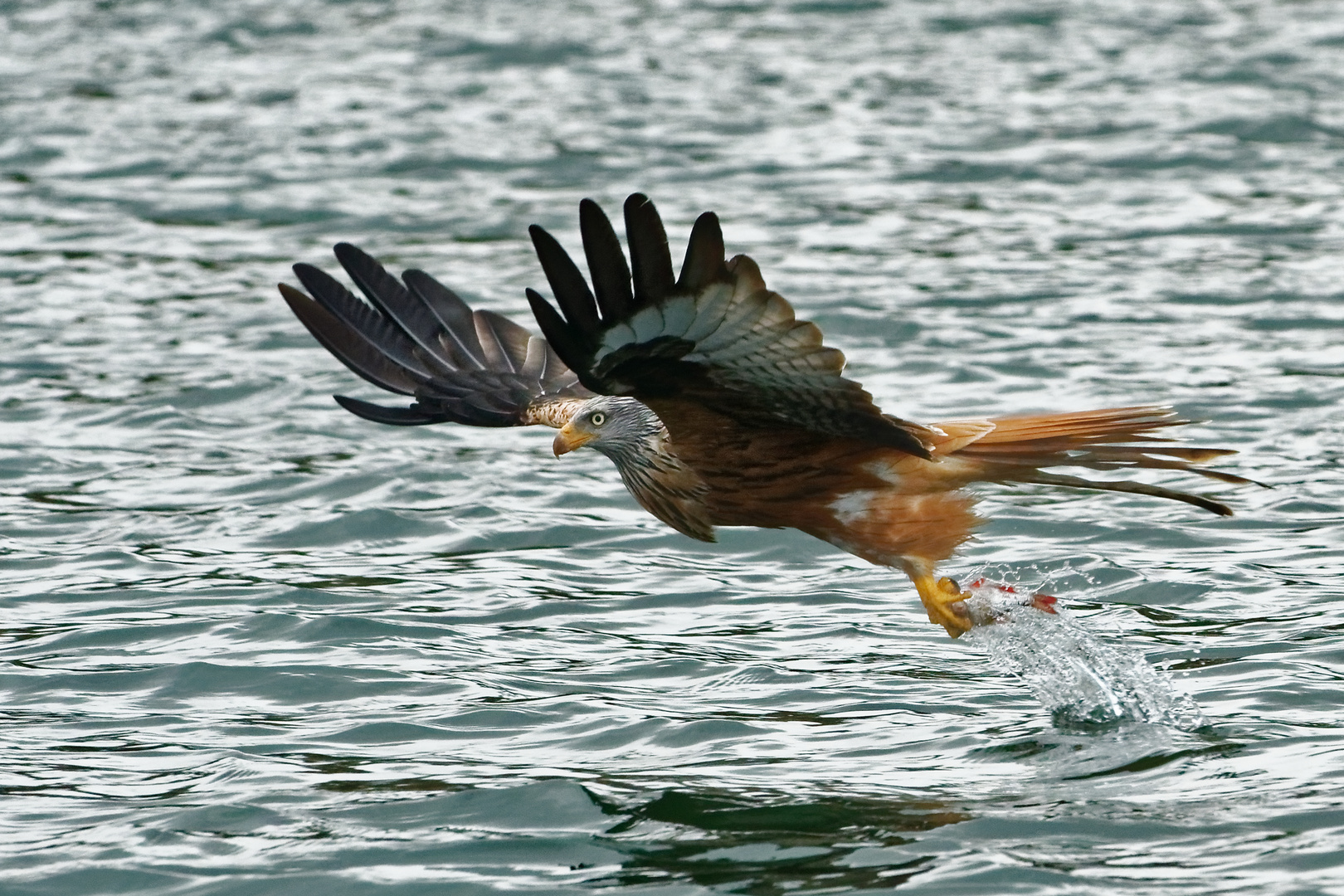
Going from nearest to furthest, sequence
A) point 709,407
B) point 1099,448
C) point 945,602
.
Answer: point 709,407 → point 1099,448 → point 945,602

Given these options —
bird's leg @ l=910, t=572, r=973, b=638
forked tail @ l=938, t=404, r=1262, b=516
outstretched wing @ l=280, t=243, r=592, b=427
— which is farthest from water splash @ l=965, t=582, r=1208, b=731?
outstretched wing @ l=280, t=243, r=592, b=427

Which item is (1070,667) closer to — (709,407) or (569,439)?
(709,407)

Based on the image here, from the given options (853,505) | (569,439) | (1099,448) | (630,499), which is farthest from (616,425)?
(630,499)

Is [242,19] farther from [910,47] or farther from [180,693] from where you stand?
[180,693]

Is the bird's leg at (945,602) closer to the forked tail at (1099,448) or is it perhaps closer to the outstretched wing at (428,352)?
the forked tail at (1099,448)

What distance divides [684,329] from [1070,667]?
1985 millimetres

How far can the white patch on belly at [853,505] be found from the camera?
6.48 m

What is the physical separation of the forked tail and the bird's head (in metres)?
1.03

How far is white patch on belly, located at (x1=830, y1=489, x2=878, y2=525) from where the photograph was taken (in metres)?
6.48

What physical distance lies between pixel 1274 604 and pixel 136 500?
15.9 feet

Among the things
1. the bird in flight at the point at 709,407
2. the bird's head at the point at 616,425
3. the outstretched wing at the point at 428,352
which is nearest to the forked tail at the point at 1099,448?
the bird in flight at the point at 709,407

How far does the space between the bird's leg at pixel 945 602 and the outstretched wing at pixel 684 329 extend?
2.53ft

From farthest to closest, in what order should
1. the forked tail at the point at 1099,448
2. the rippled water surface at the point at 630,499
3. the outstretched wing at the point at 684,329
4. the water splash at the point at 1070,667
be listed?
the water splash at the point at 1070,667
the forked tail at the point at 1099,448
the rippled water surface at the point at 630,499
the outstretched wing at the point at 684,329

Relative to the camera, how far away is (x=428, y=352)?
7168mm
